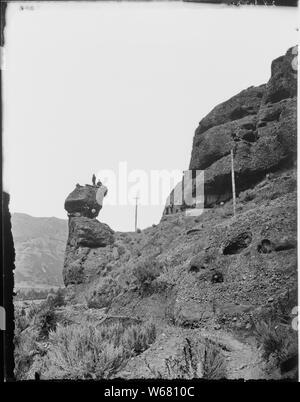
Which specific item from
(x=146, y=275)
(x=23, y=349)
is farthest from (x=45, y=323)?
(x=146, y=275)

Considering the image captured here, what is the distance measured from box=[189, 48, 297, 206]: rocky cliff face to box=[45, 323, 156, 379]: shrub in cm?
1324

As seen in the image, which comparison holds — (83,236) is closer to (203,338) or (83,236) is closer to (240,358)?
(203,338)

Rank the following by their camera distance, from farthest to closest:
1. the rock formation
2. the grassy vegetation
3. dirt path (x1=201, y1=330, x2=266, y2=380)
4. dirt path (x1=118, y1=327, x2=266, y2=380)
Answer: the rock formation < dirt path (x1=118, y1=327, x2=266, y2=380) < dirt path (x1=201, y1=330, x2=266, y2=380) < the grassy vegetation

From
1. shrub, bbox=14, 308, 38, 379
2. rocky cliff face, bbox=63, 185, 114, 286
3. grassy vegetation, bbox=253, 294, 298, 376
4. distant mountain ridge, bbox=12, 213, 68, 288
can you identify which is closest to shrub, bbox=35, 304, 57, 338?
shrub, bbox=14, 308, 38, 379

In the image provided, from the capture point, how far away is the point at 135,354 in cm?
623

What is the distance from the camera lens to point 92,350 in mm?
5770

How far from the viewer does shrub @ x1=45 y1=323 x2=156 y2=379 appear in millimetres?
5293

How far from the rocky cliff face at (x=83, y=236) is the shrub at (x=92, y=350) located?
1684 centimetres

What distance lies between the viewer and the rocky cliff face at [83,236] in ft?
78.1

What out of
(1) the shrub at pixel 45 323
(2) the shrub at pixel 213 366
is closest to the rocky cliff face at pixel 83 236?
(1) the shrub at pixel 45 323

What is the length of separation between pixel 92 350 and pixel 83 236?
20.9m

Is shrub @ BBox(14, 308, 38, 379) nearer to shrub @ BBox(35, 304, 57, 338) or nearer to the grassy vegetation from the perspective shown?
shrub @ BBox(35, 304, 57, 338)

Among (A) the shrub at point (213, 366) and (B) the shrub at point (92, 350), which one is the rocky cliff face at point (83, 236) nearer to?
(B) the shrub at point (92, 350)
